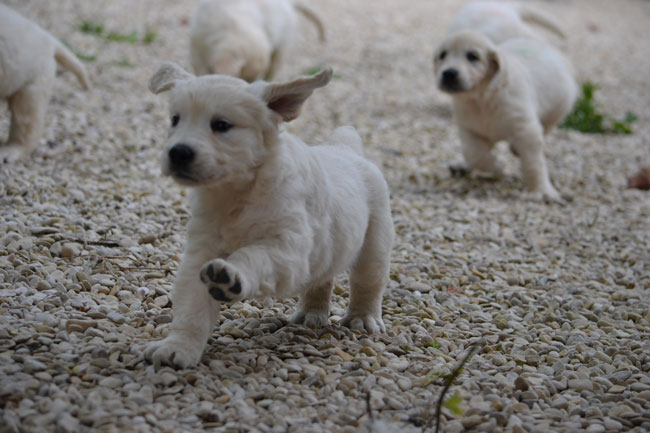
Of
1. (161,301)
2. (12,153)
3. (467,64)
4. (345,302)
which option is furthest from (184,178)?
(467,64)

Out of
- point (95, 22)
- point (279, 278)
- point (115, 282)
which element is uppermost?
point (95, 22)

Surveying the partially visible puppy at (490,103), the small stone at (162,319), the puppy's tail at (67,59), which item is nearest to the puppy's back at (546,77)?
the partially visible puppy at (490,103)

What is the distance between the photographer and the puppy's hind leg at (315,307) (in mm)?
3779

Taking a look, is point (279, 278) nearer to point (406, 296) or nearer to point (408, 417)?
point (408, 417)

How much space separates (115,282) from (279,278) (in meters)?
1.34

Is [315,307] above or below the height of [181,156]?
below

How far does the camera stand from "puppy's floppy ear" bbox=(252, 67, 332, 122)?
3.01 metres

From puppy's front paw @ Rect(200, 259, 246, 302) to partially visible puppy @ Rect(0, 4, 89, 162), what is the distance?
3771 mm

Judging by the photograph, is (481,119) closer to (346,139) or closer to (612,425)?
(346,139)

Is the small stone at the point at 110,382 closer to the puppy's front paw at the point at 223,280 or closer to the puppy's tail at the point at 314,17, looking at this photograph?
the puppy's front paw at the point at 223,280

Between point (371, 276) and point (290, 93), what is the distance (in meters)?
1.12

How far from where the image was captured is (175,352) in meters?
2.99

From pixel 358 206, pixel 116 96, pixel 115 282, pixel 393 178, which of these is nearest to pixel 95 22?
pixel 116 96

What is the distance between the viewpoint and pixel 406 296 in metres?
4.33
